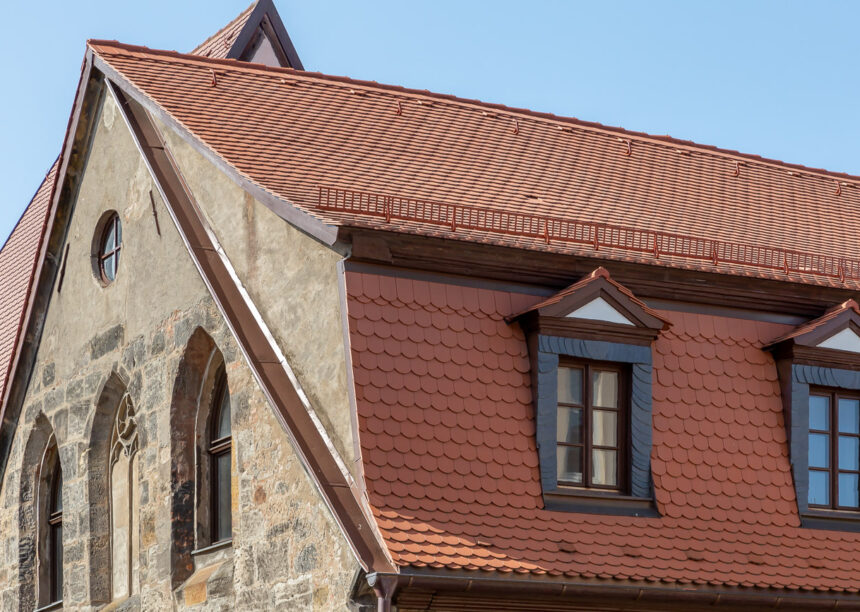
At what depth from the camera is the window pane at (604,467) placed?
1297cm

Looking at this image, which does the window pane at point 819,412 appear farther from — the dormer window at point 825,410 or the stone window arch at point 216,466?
the stone window arch at point 216,466

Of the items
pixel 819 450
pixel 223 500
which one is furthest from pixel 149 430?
pixel 819 450

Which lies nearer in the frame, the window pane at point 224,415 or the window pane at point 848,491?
the window pane at point 848,491

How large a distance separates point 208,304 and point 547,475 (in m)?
3.58

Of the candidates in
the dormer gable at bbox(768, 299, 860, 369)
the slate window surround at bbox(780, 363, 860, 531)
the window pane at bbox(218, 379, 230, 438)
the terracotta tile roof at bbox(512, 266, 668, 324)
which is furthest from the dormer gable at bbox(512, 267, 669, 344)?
the window pane at bbox(218, 379, 230, 438)

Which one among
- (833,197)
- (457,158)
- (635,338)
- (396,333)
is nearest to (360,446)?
(396,333)

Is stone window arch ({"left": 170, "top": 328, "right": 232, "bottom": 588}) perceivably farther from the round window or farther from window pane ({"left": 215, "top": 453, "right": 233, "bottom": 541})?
the round window

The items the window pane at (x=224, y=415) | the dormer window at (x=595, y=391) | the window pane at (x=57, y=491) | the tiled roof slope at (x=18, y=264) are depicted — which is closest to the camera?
the dormer window at (x=595, y=391)

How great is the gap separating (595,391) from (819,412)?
221 centimetres

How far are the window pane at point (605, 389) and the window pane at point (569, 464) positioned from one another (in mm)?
505

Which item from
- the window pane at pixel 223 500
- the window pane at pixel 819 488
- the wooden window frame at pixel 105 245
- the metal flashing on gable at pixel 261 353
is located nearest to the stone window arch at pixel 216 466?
the window pane at pixel 223 500

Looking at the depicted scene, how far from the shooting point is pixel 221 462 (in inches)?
571

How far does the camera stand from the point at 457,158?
16047 mm

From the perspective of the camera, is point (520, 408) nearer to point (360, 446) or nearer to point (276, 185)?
point (360, 446)
